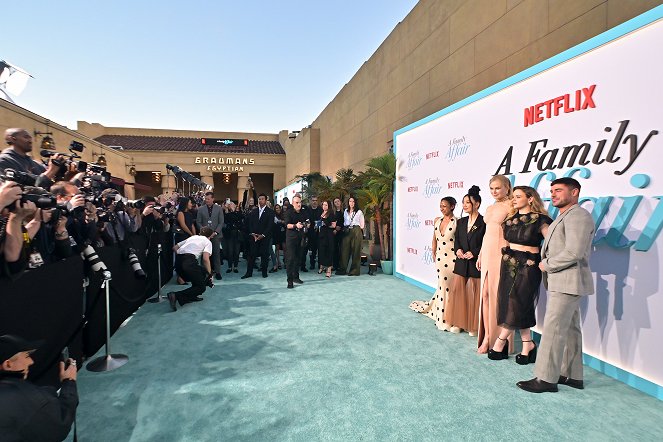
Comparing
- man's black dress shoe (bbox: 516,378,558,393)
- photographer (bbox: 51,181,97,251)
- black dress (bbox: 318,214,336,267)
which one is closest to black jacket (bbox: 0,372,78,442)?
photographer (bbox: 51,181,97,251)

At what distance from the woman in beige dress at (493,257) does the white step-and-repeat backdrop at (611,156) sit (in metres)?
0.60

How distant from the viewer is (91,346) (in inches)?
132

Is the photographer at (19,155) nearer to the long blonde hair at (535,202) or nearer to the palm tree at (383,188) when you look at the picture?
the long blonde hair at (535,202)

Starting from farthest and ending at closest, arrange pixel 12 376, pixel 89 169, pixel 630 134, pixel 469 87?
pixel 469 87 < pixel 89 169 < pixel 630 134 < pixel 12 376

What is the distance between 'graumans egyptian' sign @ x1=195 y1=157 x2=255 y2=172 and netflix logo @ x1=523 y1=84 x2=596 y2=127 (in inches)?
1060

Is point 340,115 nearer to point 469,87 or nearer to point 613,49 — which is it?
point 469,87

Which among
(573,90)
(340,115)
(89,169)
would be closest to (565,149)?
(573,90)

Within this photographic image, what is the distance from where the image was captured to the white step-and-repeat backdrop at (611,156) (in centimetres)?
272

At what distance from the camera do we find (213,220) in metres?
7.53

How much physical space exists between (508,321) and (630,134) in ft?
6.30

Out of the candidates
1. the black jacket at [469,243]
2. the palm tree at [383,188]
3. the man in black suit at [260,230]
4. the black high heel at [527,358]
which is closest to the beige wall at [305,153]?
the palm tree at [383,188]

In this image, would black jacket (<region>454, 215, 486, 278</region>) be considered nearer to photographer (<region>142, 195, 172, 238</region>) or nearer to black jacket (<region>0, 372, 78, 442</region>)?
black jacket (<region>0, 372, 78, 442</region>)

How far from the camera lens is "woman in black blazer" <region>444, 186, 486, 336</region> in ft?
13.1

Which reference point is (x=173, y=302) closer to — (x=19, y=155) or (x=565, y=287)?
(x=19, y=155)
